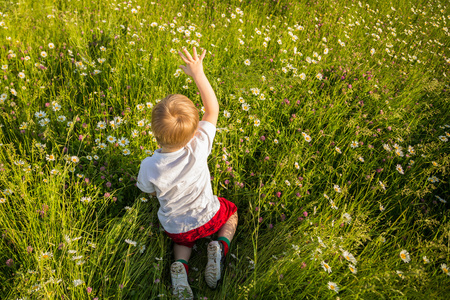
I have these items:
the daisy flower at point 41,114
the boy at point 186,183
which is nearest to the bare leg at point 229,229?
the boy at point 186,183

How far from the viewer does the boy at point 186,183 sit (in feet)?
5.56

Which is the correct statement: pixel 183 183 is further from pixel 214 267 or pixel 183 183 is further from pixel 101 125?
pixel 101 125

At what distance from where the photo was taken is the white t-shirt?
1.78 meters

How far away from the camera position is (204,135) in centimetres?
196

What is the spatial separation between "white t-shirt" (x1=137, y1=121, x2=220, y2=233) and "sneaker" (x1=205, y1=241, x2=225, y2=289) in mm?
200

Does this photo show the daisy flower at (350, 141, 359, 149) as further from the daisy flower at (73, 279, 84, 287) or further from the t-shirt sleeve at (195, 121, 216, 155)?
the daisy flower at (73, 279, 84, 287)

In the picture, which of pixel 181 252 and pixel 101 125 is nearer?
pixel 181 252

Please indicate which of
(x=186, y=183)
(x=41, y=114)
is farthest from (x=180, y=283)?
(x=41, y=114)

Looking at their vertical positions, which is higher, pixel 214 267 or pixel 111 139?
pixel 111 139

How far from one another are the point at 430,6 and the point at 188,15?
5365 millimetres

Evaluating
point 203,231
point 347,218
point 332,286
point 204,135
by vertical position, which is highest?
point 204,135

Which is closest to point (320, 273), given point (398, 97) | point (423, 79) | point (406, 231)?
point (406, 231)

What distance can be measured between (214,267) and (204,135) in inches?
35.3

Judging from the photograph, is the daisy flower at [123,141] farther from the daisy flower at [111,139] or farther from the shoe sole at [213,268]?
the shoe sole at [213,268]
